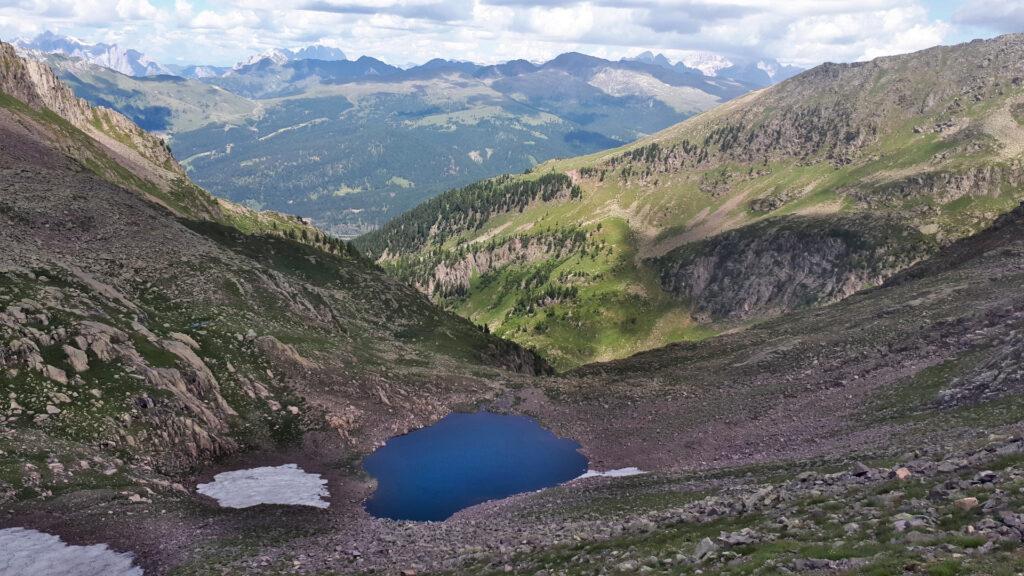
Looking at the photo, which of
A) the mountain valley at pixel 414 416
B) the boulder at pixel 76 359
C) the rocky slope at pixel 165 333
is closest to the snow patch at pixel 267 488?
the mountain valley at pixel 414 416

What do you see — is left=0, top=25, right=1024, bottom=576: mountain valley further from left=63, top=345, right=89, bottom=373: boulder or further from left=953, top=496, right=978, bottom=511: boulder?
left=63, top=345, right=89, bottom=373: boulder

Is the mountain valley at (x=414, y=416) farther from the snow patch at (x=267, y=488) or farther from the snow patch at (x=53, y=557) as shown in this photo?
the snow patch at (x=267, y=488)

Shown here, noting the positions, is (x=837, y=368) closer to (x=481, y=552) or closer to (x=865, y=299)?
(x=865, y=299)

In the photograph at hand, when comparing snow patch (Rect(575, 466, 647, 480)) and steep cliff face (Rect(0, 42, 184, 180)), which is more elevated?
steep cliff face (Rect(0, 42, 184, 180))

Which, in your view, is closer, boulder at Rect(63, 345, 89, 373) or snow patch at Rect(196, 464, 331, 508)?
snow patch at Rect(196, 464, 331, 508)

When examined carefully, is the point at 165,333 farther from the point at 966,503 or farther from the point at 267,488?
the point at 966,503

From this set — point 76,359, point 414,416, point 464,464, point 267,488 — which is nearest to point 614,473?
point 464,464

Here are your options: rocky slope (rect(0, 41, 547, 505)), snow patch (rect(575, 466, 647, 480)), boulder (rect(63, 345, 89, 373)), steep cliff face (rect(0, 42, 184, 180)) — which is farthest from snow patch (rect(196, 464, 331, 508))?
steep cliff face (rect(0, 42, 184, 180))

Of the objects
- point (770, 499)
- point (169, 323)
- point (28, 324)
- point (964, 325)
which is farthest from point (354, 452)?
point (964, 325)
